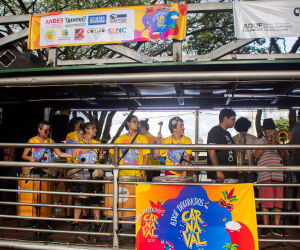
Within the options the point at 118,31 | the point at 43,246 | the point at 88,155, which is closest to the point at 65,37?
the point at 118,31

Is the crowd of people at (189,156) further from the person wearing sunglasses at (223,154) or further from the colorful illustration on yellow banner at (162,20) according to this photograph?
the colorful illustration on yellow banner at (162,20)

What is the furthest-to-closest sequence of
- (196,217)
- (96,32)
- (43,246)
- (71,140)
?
(71,140)
(96,32)
(43,246)
(196,217)

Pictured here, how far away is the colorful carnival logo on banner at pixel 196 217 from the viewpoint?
10.3 feet

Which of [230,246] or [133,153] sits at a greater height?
[133,153]

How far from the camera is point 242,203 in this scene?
3.20 m

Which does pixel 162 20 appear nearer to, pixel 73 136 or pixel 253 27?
pixel 253 27

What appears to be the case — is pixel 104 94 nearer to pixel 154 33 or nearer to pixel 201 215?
pixel 154 33

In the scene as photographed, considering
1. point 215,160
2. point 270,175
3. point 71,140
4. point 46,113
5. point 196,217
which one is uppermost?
point 46,113

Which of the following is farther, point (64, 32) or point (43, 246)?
point (64, 32)

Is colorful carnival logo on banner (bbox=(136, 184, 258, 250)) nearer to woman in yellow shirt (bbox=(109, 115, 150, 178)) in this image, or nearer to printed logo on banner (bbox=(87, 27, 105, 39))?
woman in yellow shirt (bbox=(109, 115, 150, 178))

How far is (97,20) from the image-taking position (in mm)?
5176

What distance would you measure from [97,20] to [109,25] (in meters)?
0.26

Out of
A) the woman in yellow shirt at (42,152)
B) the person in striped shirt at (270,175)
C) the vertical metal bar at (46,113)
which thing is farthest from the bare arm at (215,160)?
the vertical metal bar at (46,113)

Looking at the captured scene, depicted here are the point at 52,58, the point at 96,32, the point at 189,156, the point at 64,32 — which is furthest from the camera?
the point at 64,32
